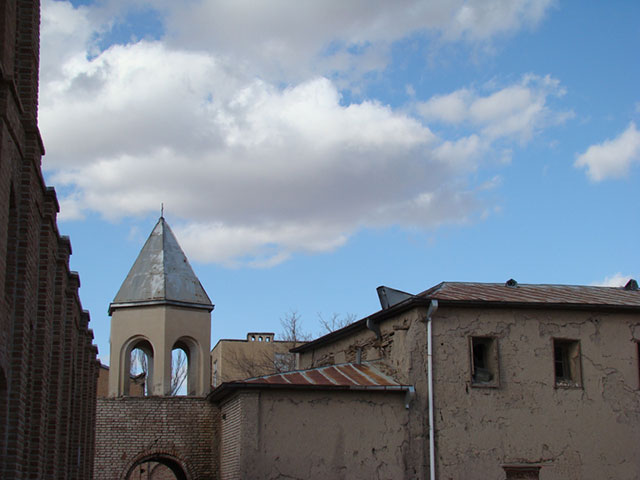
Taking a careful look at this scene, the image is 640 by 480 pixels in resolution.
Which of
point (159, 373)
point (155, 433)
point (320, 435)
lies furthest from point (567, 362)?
point (155, 433)

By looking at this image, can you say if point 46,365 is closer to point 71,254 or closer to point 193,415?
point 71,254

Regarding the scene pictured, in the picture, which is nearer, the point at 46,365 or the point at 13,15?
the point at 13,15

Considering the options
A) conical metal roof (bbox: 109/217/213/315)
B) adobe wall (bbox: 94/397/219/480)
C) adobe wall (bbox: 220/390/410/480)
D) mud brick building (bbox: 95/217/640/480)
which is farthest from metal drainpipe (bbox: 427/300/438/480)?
conical metal roof (bbox: 109/217/213/315)

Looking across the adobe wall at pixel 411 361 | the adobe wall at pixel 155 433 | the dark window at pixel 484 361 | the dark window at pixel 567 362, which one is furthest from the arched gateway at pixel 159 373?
the dark window at pixel 567 362

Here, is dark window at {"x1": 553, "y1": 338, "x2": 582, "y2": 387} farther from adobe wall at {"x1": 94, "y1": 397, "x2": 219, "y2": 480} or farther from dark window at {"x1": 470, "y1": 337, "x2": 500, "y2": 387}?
adobe wall at {"x1": 94, "y1": 397, "x2": 219, "y2": 480}

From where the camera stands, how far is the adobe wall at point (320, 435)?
18.2 metres

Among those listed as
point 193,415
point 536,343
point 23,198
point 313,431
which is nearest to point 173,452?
point 193,415

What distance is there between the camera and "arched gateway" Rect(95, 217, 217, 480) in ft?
76.9

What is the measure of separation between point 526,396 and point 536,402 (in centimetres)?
27

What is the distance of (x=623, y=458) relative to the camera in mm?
19672

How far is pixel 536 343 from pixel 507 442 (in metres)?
2.40

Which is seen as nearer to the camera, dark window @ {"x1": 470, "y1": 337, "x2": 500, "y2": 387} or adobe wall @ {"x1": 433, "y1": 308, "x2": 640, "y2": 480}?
adobe wall @ {"x1": 433, "y1": 308, "x2": 640, "y2": 480}

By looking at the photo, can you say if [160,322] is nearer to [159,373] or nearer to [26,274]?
[159,373]

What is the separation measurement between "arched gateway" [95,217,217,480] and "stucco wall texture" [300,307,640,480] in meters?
6.74
